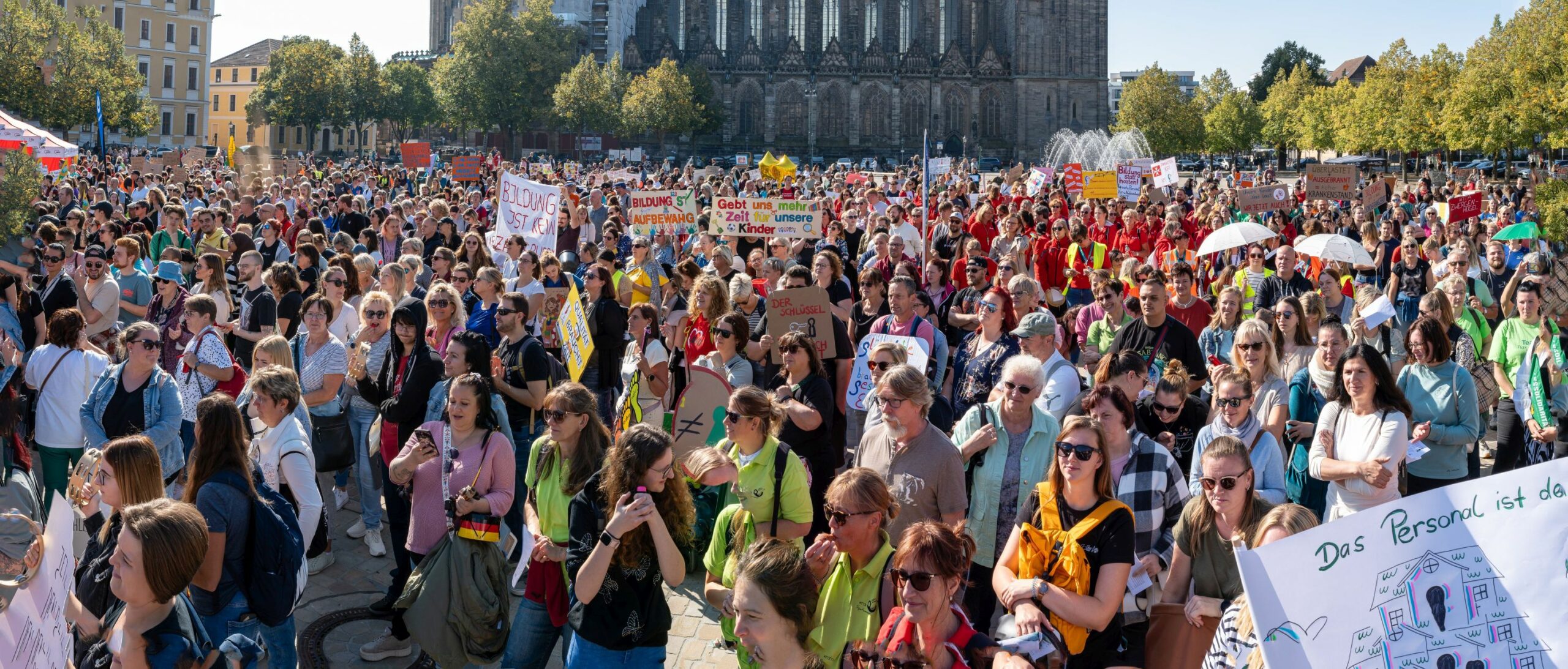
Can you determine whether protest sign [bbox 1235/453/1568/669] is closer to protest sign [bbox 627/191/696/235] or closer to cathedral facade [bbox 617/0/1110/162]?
protest sign [bbox 627/191/696/235]

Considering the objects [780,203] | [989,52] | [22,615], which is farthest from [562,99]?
[22,615]

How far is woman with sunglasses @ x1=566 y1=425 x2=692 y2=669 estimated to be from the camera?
4.62m

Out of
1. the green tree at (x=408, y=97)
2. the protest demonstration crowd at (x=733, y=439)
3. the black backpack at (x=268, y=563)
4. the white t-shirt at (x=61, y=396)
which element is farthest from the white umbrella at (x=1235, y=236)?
the green tree at (x=408, y=97)

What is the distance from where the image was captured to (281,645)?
524 cm

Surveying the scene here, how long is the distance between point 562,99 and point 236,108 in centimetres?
3348

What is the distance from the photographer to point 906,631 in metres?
3.95

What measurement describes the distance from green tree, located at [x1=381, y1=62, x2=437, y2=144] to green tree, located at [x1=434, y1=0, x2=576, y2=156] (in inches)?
147

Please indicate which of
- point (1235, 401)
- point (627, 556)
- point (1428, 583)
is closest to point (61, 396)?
point (627, 556)

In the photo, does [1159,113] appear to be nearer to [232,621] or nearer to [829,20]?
[829,20]

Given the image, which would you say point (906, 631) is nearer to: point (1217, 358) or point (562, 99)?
point (1217, 358)

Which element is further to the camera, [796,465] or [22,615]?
[796,465]

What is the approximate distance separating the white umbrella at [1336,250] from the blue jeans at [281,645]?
886 centimetres

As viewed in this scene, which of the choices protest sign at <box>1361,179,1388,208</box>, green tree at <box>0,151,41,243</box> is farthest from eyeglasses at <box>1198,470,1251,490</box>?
protest sign at <box>1361,179,1388,208</box>

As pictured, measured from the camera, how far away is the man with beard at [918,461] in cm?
545
